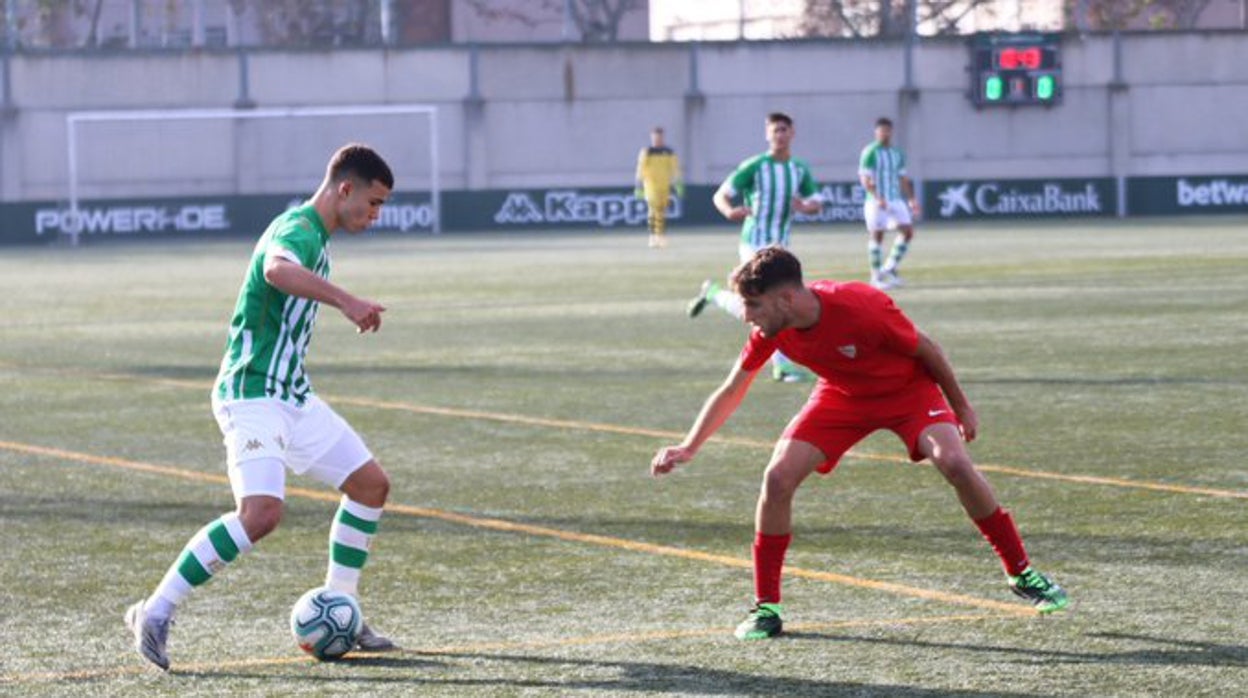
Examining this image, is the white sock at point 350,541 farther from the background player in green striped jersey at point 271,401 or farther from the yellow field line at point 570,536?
the yellow field line at point 570,536

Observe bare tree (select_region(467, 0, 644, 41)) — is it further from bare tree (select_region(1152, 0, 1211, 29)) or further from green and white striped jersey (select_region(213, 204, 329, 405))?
green and white striped jersey (select_region(213, 204, 329, 405))

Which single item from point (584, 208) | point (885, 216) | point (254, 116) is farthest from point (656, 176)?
point (885, 216)

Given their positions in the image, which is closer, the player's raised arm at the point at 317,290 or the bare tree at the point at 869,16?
the player's raised arm at the point at 317,290

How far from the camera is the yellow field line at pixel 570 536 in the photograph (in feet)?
28.7

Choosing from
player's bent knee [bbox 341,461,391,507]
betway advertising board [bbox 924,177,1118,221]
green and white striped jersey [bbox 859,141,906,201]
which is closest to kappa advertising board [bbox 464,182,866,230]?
betway advertising board [bbox 924,177,1118,221]

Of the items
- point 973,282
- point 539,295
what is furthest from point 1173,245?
point 539,295

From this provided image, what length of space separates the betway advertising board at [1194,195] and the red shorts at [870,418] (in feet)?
157

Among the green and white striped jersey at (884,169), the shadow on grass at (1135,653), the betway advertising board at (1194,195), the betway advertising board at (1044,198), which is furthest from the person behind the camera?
the betway advertising board at (1044,198)

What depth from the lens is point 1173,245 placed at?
125 ft

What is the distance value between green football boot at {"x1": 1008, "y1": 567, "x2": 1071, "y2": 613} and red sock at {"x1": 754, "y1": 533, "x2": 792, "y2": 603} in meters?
0.88

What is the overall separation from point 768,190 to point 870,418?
37.0 feet

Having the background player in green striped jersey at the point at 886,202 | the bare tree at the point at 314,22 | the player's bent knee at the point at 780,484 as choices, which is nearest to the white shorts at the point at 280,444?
the player's bent knee at the point at 780,484

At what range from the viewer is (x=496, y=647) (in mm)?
8008

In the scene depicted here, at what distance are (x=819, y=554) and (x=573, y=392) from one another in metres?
7.50
